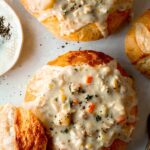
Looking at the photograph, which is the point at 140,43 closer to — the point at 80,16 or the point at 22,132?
the point at 80,16

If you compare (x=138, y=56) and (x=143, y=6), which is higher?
(x=143, y=6)

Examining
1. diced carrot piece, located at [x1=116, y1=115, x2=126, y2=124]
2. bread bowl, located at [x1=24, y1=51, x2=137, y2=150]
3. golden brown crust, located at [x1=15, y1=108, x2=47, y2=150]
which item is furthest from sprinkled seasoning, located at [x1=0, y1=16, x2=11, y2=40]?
diced carrot piece, located at [x1=116, y1=115, x2=126, y2=124]

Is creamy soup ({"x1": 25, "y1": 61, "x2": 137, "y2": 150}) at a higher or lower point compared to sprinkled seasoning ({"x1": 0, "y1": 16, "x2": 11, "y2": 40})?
lower

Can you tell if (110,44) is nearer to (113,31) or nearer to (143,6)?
(113,31)

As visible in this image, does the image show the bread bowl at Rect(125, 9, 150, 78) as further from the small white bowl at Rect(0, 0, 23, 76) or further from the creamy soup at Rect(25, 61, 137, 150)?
the small white bowl at Rect(0, 0, 23, 76)

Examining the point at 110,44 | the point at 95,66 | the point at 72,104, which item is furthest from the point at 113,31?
the point at 72,104
